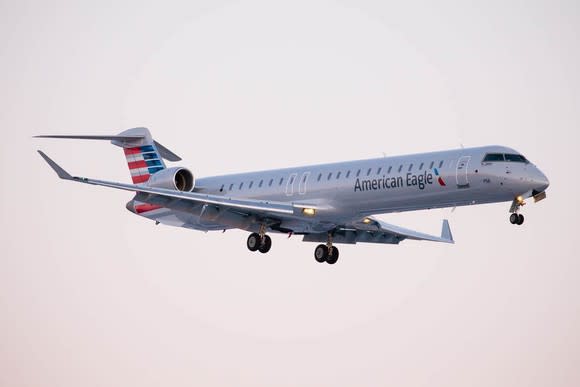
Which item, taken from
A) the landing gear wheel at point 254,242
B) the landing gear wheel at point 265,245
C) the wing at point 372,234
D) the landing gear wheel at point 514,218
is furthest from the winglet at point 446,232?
the landing gear wheel at point 514,218

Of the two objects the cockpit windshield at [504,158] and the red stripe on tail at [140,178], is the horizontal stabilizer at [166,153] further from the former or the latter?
the cockpit windshield at [504,158]

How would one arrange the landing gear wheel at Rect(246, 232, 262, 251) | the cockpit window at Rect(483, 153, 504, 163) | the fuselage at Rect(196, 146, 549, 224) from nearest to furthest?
the fuselage at Rect(196, 146, 549, 224), the cockpit window at Rect(483, 153, 504, 163), the landing gear wheel at Rect(246, 232, 262, 251)

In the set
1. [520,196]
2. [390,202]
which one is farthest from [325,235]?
[520,196]

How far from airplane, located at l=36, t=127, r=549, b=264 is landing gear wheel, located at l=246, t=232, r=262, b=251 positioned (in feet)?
0.10

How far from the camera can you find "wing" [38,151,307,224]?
42.5 meters

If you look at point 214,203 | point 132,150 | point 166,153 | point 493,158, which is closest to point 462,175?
point 493,158

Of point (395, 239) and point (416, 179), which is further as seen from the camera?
point (395, 239)

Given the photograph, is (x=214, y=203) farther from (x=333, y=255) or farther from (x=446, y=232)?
(x=446, y=232)

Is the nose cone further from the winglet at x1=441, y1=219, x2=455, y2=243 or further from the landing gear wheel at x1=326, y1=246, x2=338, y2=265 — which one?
the winglet at x1=441, y1=219, x2=455, y2=243

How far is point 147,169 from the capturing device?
4772 cm

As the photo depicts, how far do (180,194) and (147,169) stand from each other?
5.06 metres

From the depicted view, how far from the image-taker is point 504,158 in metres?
39.8

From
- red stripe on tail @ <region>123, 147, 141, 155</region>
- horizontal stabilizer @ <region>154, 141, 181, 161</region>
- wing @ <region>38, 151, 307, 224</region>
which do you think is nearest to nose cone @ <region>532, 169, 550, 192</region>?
wing @ <region>38, 151, 307, 224</region>

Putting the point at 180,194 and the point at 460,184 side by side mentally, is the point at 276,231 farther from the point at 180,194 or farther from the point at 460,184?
the point at 460,184
